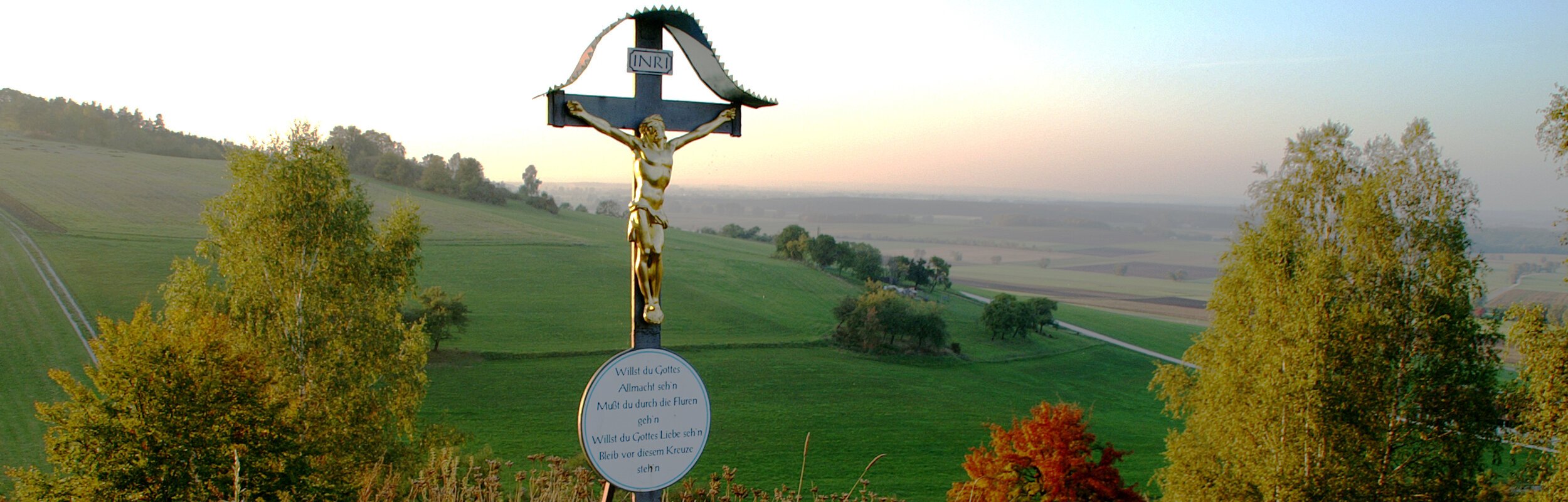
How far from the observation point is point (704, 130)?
4727mm

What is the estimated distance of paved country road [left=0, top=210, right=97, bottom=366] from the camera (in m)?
34.6

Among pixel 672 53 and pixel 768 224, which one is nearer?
pixel 672 53

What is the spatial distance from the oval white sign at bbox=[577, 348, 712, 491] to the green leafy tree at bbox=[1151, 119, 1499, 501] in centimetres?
1255

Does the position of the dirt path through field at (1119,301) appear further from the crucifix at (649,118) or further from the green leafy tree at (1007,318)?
the crucifix at (649,118)

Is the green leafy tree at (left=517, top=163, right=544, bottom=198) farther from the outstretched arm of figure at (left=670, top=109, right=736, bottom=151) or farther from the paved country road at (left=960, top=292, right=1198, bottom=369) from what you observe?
the outstretched arm of figure at (left=670, top=109, right=736, bottom=151)

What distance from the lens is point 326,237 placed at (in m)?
17.0

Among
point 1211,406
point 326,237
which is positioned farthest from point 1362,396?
point 326,237

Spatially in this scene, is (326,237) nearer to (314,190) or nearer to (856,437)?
(314,190)

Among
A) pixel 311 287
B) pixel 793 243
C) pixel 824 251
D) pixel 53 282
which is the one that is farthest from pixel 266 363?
pixel 793 243

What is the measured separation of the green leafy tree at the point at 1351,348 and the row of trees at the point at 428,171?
64.3 meters

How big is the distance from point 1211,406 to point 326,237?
640 inches

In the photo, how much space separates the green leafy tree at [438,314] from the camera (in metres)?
37.3

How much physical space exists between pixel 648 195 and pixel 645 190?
0.03 meters

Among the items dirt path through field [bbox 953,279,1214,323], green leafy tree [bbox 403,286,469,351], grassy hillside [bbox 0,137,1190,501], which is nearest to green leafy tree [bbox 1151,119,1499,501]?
grassy hillside [bbox 0,137,1190,501]
